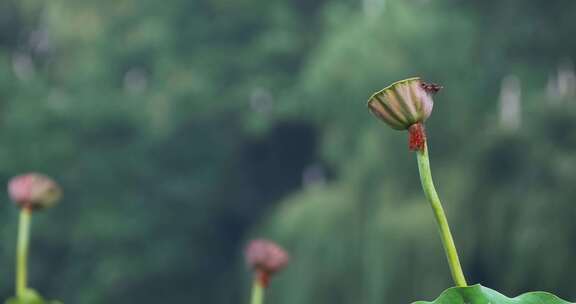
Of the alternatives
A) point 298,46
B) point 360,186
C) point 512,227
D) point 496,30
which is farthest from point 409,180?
point 298,46

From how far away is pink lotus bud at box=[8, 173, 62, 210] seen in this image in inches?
51.5

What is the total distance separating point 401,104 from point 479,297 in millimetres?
139

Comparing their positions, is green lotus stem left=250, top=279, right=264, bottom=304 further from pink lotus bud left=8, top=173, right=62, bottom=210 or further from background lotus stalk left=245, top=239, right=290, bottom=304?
pink lotus bud left=8, top=173, right=62, bottom=210

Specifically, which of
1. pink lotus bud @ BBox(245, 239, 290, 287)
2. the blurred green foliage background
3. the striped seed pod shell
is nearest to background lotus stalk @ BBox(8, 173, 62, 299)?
pink lotus bud @ BBox(245, 239, 290, 287)

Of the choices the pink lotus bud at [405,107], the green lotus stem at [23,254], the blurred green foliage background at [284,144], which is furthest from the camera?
the blurred green foliage background at [284,144]

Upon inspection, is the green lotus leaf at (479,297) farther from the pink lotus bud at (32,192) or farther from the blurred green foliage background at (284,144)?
the blurred green foliage background at (284,144)

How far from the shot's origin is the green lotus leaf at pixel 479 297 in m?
0.77

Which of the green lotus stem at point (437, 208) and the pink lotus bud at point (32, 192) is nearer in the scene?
the green lotus stem at point (437, 208)

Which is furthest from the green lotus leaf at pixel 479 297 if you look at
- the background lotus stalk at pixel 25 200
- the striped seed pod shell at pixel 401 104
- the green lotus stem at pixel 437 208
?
the background lotus stalk at pixel 25 200

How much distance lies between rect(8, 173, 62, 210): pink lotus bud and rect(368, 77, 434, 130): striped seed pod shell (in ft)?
2.15

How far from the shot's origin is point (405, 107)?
0.75 metres

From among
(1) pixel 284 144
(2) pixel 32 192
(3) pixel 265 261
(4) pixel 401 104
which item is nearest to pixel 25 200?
(2) pixel 32 192

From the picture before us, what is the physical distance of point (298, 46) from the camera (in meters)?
13.6

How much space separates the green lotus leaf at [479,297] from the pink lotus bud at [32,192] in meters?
0.66
